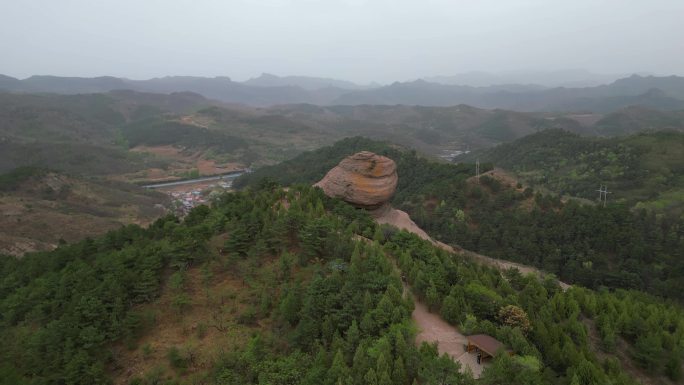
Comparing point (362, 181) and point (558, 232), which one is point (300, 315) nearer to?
point (362, 181)

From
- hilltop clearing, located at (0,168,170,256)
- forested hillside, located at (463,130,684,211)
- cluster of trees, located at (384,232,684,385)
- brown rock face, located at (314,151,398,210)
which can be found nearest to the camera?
cluster of trees, located at (384,232,684,385)

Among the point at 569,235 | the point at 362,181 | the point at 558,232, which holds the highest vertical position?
the point at 362,181

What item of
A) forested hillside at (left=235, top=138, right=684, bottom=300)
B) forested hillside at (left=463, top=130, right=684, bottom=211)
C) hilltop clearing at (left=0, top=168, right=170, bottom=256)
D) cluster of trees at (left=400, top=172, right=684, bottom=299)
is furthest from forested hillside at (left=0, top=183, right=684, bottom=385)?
forested hillside at (left=463, top=130, right=684, bottom=211)

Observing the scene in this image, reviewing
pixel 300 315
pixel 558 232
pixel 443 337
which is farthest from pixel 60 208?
Answer: pixel 558 232

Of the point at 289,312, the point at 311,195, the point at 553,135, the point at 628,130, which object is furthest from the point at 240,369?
the point at 628,130

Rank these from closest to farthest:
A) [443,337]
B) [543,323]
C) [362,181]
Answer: [443,337], [543,323], [362,181]

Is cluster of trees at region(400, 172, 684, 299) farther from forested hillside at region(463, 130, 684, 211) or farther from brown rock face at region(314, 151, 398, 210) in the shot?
forested hillside at region(463, 130, 684, 211)

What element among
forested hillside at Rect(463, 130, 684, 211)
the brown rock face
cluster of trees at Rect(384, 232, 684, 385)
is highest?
the brown rock face

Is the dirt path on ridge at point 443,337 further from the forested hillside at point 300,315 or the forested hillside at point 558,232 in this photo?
the forested hillside at point 558,232

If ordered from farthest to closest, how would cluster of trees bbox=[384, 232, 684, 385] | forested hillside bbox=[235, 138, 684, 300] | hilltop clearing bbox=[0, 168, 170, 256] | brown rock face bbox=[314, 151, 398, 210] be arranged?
hilltop clearing bbox=[0, 168, 170, 256], forested hillside bbox=[235, 138, 684, 300], brown rock face bbox=[314, 151, 398, 210], cluster of trees bbox=[384, 232, 684, 385]
